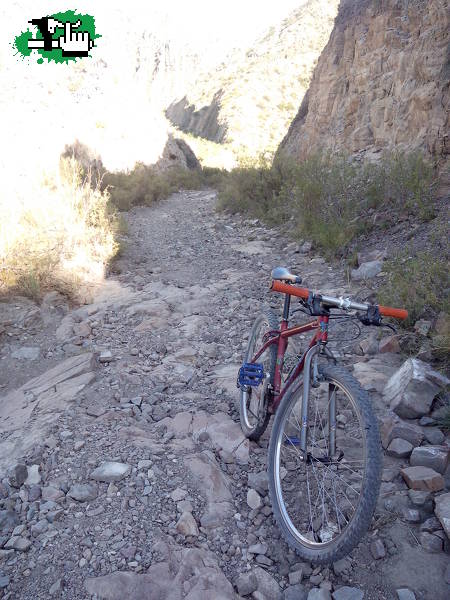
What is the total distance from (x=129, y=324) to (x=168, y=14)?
3457 inches

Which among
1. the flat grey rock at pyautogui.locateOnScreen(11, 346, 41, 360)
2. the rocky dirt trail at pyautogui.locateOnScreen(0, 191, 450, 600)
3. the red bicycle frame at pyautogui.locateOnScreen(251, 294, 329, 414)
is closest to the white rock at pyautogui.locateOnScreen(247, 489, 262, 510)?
the rocky dirt trail at pyautogui.locateOnScreen(0, 191, 450, 600)

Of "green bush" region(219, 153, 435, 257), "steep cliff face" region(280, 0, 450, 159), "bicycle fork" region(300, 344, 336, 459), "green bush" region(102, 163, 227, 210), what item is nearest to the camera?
"bicycle fork" region(300, 344, 336, 459)

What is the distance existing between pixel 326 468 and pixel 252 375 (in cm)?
82

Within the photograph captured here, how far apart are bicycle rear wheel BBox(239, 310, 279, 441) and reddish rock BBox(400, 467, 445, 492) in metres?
0.82

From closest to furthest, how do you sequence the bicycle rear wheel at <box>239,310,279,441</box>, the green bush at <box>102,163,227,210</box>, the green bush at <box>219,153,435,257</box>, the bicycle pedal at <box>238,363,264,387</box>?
1. the bicycle rear wheel at <box>239,310,279,441</box>
2. the bicycle pedal at <box>238,363,264,387</box>
3. the green bush at <box>219,153,435,257</box>
4. the green bush at <box>102,163,227,210</box>

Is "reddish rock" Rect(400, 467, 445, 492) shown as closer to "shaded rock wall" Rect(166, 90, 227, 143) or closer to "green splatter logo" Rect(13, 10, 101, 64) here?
"green splatter logo" Rect(13, 10, 101, 64)

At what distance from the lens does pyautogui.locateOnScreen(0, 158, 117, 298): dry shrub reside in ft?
17.4

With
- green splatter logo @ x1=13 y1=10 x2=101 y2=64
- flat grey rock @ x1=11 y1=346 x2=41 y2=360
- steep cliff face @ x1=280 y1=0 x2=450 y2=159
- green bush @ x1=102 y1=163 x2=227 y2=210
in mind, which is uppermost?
green splatter logo @ x1=13 y1=10 x2=101 y2=64

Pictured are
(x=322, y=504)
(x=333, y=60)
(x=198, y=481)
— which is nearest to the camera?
(x=322, y=504)

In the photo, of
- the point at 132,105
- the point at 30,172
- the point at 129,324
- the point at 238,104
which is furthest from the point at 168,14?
the point at 129,324

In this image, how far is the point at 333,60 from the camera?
477 inches

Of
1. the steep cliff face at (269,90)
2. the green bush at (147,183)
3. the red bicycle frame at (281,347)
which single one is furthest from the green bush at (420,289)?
the steep cliff face at (269,90)

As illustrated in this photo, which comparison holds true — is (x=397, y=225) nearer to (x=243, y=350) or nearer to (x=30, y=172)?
(x=243, y=350)

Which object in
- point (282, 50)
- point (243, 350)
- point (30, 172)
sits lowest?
point (243, 350)
